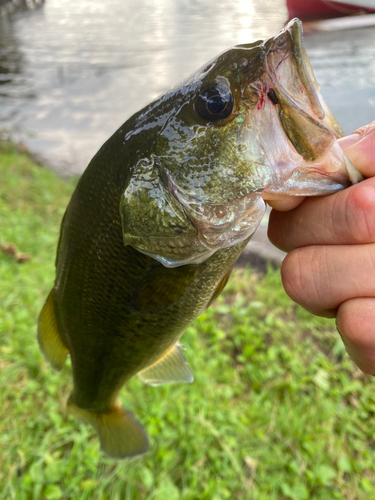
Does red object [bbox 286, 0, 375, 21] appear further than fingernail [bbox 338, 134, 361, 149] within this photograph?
Yes

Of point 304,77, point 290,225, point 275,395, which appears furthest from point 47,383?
point 304,77

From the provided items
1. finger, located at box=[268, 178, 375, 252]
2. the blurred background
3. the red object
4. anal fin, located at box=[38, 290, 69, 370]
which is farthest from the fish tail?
the red object

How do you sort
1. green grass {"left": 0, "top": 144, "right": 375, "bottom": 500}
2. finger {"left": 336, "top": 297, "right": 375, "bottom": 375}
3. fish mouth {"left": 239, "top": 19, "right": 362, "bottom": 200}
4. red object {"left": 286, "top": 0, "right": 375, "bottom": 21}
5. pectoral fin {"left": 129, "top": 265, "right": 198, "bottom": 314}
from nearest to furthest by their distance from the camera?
1. fish mouth {"left": 239, "top": 19, "right": 362, "bottom": 200}
2. finger {"left": 336, "top": 297, "right": 375, "bottom": 375}
3. pectoral fin {"left": 129, "top": 265, "right": 198, "bottom": 314}
4. green grass {"left": 0, "top": 144, "right": 375, "bottom": 500}
5. red object {"left": 286, "top": 0, "right": 375, "bottom": 21}

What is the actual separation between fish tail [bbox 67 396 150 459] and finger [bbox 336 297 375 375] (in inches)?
40.1

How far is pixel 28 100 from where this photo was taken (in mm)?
9141

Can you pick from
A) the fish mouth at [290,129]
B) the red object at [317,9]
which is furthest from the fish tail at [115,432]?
the red object at [317,9]

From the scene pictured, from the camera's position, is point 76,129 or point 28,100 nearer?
point 76,129

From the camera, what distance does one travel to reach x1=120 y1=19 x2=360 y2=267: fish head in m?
0.85

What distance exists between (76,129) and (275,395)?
7117 mm

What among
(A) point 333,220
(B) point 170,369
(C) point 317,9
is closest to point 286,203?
(A) point 333,220

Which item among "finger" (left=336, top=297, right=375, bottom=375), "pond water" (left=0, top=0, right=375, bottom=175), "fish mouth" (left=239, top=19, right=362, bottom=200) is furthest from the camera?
"pond water" (left=0, top=0, right=375, bottom=175)

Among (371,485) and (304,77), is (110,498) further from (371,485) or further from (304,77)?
(304,77)

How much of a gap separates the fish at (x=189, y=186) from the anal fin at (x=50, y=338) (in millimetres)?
121

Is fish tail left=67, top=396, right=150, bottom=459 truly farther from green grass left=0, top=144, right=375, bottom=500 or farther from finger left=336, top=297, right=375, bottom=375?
finger left=336, top=297, right=375, bottom=375
